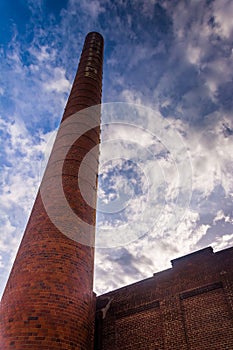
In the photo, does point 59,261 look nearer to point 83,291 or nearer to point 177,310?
point 83,291

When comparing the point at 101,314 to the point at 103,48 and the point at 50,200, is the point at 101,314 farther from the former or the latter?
the point at 103,48

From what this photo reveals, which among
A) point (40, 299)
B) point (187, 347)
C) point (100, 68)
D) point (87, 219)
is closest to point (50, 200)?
→ point (87, 219)

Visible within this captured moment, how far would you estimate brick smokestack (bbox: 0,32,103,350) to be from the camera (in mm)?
5410

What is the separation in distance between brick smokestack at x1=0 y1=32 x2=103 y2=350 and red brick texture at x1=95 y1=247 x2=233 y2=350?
182cm

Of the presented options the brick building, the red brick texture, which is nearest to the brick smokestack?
the brick building

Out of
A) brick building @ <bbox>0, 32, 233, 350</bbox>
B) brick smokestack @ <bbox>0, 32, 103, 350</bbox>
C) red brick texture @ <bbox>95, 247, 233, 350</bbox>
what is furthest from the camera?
red brick texture @ <bbox>95, 247, 233, 350</bbox>

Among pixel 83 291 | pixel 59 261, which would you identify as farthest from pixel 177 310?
pixel 59 261

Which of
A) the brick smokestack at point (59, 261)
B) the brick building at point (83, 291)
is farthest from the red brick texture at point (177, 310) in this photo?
the brick smokestack at point (59, 261)

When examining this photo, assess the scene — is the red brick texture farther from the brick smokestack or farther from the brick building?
the brick smokestack

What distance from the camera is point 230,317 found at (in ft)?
22.9

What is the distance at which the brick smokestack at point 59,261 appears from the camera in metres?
5.41

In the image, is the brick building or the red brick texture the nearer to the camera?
the brick building

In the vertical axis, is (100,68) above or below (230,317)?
above

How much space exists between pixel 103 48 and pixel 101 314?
12603 millimetres
